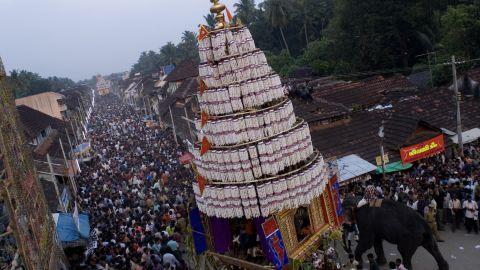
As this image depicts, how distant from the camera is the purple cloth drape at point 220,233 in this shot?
12820 mm

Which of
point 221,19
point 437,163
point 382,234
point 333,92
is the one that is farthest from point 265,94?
point 333,92

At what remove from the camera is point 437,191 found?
15.9m

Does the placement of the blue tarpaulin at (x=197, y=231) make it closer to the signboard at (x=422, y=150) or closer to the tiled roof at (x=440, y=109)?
the signboard at (x=422, y=150)

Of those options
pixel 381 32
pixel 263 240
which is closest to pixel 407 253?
pixel 263 240

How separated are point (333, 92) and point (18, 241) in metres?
25.0

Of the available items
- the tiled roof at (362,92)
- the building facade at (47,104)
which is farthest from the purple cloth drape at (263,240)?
the building facade at (47,104)

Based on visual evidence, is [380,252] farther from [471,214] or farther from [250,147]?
[250,147]

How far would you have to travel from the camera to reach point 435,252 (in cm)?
1295

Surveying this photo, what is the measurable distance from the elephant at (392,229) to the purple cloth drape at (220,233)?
174 inches

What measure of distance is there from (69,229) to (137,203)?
4.75 metres

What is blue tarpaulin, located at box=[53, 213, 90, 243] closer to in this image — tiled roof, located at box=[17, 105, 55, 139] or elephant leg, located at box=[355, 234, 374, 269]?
elephant leg, located at box=[355, 234, 374, 269]

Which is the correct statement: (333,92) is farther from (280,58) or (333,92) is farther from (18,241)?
(280,58)

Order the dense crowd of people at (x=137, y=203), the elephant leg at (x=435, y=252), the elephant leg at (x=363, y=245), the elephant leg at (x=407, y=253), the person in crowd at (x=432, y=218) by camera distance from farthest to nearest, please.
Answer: the dense crowd of people at (x=137, y=203) → the person in crowd at (x=432, y=218) → the elephant leg at (x=363, y=245) → the elephant leg at (x=407, y=253) → the elephant leg at (x=435, y=252)

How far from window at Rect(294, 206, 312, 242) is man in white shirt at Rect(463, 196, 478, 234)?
20.2 feet
